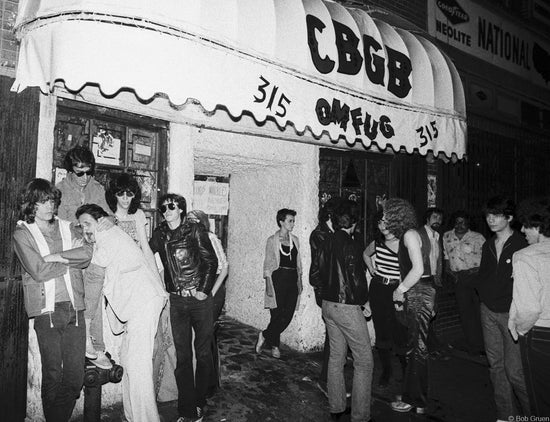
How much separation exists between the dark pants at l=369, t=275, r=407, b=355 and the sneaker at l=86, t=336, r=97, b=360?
3.09m

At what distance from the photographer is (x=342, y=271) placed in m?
3.82

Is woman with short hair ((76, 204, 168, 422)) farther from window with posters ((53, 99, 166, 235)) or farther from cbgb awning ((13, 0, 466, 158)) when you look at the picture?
cbgb awning ((13, 0, 466, 158))

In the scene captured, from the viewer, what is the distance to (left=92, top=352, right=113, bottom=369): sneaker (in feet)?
11.5

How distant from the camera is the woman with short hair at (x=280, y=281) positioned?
578 centimetres

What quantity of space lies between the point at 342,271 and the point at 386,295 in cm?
124

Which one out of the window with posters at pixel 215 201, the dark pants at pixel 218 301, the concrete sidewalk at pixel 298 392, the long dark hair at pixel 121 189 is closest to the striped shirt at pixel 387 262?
the concrete sidewalk at pixel 298 392

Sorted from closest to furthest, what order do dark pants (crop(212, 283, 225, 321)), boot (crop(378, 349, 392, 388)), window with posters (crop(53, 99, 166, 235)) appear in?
window with posters (crop(53, 99, 166, 235)), dark pants (crop(212, 283, 225, 321)), boot (crop(378, 349, 392, 388))

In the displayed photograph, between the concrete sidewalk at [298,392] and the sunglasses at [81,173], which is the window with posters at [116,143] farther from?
the concrete sidewalk at [298,392]

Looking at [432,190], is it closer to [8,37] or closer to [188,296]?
[188,296]

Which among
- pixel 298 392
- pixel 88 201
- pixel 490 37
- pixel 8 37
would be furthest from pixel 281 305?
pixel 490 37

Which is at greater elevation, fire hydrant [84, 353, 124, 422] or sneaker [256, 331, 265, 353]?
fire hydrant [84, 353, 124, 422]

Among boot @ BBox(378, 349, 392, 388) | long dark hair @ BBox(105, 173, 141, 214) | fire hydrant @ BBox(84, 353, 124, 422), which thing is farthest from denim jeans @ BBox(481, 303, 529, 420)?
long dark hair @ BBox(105, 173, 141, 214)

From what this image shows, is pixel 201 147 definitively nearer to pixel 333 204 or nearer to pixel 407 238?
pixel 333 204

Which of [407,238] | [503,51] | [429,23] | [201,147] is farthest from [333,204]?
[503,51]
